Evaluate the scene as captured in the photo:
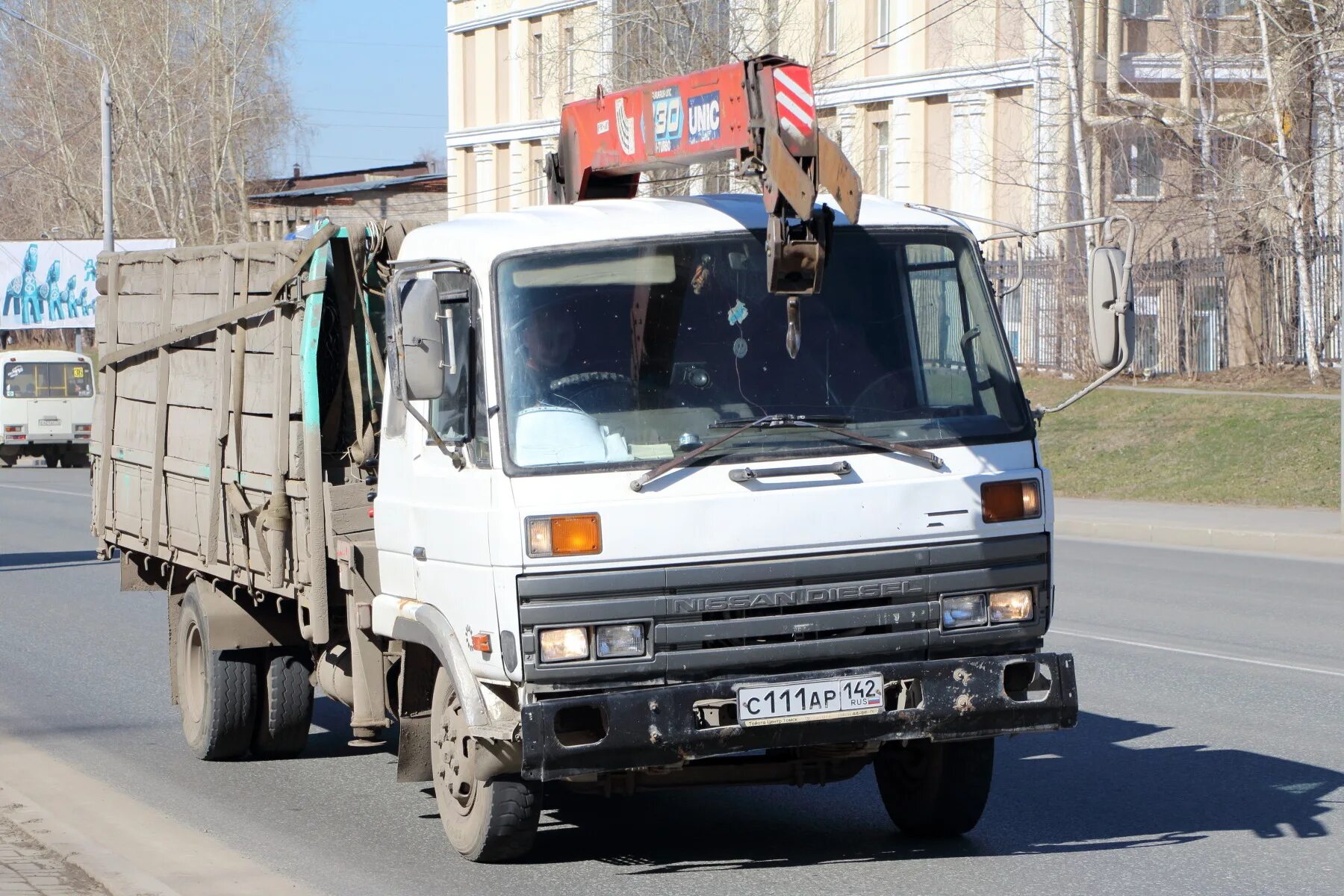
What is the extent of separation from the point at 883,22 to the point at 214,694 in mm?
31853

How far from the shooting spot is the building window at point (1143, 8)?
3384 centimetres

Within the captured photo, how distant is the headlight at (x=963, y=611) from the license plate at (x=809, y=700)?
0.33 metres

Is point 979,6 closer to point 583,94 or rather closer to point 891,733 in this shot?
point 583,94

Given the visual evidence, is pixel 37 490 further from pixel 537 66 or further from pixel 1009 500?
pixel 1009 500

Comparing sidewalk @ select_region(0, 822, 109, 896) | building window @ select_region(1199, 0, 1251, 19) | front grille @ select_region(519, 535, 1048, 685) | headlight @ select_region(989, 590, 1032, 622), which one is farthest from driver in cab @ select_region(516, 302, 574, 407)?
building window @ select_region(1199, 0, 1251, 19)

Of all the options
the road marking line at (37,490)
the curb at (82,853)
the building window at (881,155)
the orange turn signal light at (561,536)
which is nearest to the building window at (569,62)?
the building window at (881,155)

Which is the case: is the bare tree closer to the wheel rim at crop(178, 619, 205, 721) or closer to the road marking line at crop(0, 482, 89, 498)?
the road marking line at crop(0, 482, 89, 498)

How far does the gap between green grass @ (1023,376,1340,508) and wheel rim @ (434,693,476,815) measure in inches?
633

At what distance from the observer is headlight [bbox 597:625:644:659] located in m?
5.57

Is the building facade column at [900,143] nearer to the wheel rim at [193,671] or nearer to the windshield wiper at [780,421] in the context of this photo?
the wheel rim at [193,671]

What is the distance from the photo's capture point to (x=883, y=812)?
718cm

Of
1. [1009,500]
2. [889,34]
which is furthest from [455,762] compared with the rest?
[889,34]

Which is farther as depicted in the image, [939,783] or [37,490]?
[37,490]

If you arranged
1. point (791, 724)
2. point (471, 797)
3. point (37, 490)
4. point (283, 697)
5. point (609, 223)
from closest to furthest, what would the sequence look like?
point (791, 724), point (609, 223), point (471, 797), point (283, 697), point (37, 490)
